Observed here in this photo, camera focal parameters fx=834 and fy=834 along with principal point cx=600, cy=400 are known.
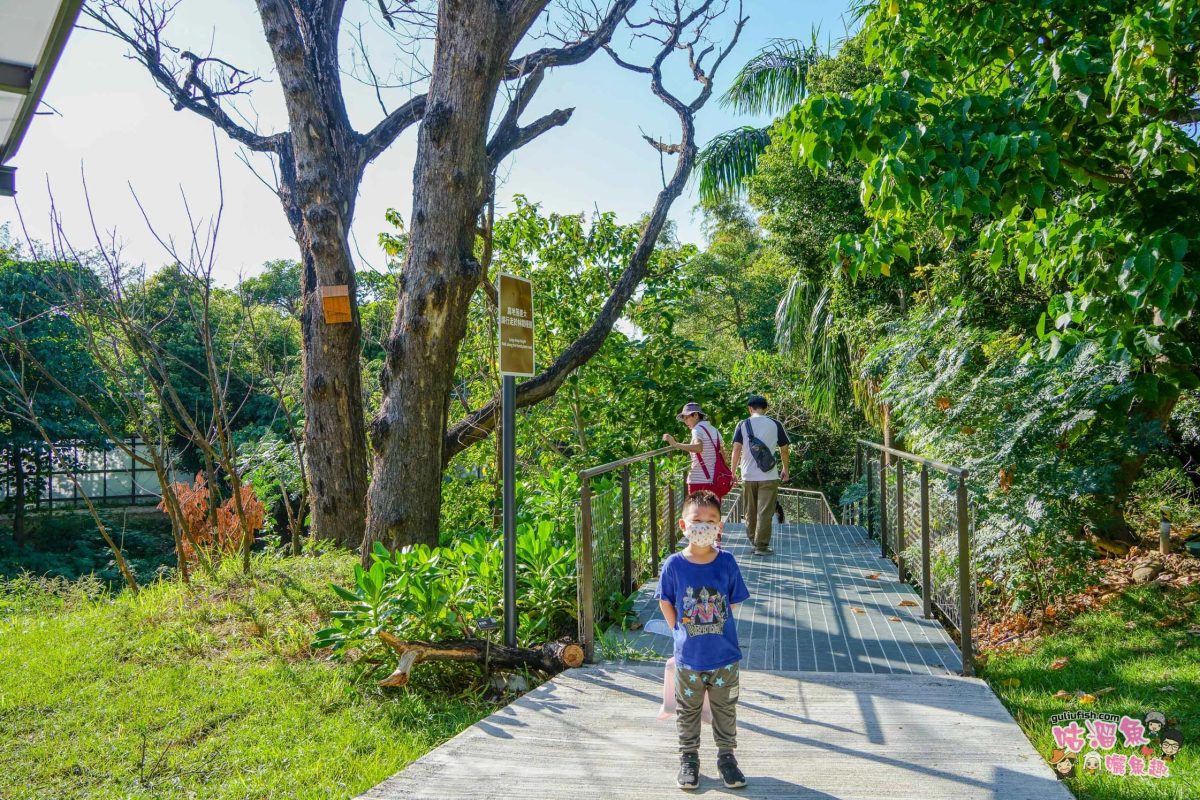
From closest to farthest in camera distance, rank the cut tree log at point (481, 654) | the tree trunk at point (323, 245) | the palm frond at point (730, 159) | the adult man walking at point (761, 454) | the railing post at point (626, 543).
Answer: the cut tree log at point (481, 654) < the railing post at point (626, 543) < the adult man walking at point (761, 454) < the tree trunk at point (323, 245) < the palm frond at point (730, 159)

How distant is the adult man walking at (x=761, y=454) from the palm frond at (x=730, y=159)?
10634mm

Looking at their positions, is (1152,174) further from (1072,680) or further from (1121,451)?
(1072,680)

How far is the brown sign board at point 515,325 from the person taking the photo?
15.5ft

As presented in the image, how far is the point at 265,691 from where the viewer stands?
456cm

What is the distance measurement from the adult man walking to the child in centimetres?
412

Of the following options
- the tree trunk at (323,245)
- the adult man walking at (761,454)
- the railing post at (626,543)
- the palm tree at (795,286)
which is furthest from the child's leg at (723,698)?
the palm tree at (795,286)

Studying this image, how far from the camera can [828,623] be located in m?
5.45

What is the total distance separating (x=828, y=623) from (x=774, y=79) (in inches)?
556

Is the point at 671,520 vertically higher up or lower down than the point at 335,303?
lower down

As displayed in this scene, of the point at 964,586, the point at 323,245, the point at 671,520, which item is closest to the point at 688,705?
the point at 964,586

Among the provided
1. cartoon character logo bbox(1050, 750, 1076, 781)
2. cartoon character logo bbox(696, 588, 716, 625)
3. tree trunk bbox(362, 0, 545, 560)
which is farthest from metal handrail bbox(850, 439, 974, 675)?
tree trunk bbox(362, 0, 545, 560)

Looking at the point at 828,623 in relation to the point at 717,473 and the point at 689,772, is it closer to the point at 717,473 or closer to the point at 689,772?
the point at 717,473

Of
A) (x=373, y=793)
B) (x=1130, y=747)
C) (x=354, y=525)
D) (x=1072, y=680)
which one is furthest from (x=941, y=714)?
(x=354, y=525)

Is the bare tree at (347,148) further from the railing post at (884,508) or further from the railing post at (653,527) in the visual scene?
the railing post at (884,508)
